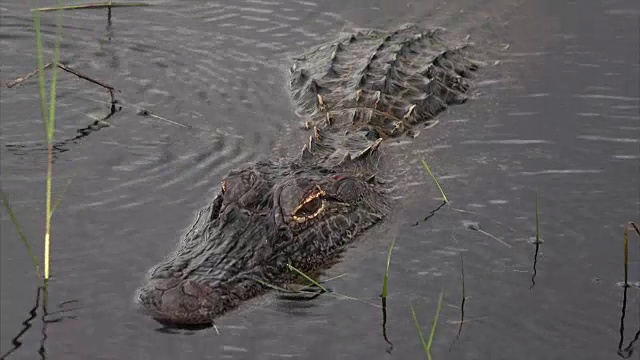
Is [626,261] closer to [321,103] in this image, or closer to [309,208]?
[309,208]

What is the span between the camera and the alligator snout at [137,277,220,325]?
6730 millimetres

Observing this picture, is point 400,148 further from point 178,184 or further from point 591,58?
point 591,58

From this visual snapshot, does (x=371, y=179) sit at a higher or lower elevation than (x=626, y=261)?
lower

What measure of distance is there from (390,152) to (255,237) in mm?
2254

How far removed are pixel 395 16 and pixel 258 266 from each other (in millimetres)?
5762

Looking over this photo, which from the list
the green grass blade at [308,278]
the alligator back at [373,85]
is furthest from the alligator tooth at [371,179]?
the green grass blade at [308,278]

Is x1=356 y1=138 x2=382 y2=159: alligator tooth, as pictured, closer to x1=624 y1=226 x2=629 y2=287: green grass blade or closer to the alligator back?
the alligator back

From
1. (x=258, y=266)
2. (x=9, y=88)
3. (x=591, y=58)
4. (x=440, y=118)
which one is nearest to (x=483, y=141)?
(x=440, y=118)

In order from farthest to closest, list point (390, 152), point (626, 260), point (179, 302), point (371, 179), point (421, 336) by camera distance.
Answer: point (390, 152), point (371, 179), point (626, 260), point (179, 302), point (421, 336)

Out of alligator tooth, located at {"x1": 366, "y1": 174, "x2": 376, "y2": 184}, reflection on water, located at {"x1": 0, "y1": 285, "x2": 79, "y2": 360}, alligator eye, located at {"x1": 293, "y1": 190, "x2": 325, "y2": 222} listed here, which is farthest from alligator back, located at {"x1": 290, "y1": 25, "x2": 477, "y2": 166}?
reflection on water, located at {"x1": 0, "y1": 285, "x2": 79, "y2": 360}

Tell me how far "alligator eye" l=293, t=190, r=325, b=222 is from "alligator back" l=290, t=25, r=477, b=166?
92cm

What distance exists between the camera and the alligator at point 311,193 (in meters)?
7.08

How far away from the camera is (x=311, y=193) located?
7.81 metres

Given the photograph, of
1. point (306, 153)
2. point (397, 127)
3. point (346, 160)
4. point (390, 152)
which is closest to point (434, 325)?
point (346, 160)
